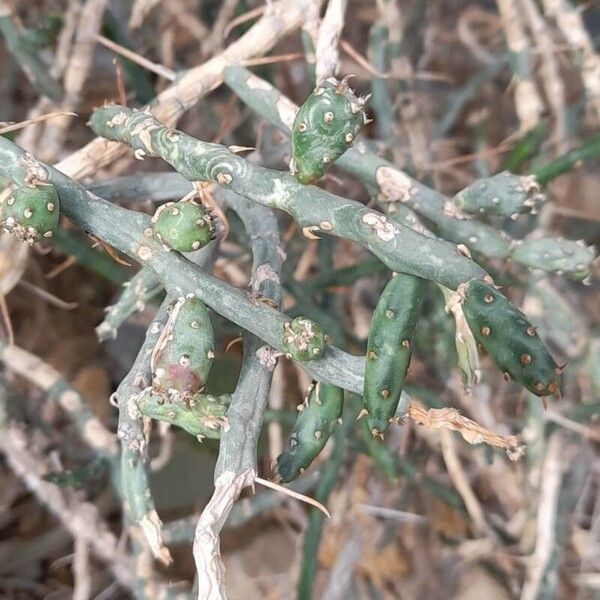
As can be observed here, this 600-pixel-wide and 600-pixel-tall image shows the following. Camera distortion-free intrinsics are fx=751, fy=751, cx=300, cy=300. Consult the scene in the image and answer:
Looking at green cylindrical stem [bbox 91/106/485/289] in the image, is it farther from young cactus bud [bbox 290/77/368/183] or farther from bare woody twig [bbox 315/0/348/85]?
bare woody twig [bbox 315/0/348/85]

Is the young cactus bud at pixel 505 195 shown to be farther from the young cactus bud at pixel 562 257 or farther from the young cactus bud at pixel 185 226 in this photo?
the young cactus bud at pixel 185 226

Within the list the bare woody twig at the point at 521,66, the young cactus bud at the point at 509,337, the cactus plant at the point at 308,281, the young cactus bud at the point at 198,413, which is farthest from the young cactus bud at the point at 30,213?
the bare woody twig at the point at 521,66

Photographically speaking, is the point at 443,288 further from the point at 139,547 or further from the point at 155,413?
the point at 139,547

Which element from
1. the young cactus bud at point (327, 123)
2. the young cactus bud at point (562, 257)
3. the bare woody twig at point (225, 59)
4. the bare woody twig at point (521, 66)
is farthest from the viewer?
the bare woody twig at point (521, 66)

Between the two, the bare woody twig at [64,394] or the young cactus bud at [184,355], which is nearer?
the young cactus bud at [184,355]

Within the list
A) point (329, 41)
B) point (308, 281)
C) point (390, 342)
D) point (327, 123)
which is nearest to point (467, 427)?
point (390, 342)

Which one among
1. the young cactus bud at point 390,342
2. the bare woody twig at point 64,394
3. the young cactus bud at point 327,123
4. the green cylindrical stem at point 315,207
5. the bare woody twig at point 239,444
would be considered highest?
the young cactus bud at point 327,123

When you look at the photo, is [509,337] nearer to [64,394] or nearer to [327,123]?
[327,123]
